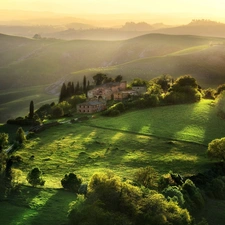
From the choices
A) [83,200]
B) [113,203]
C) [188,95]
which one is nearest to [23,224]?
[83,200]

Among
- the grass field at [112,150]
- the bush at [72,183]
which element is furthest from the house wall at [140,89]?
the bush at [72,183]

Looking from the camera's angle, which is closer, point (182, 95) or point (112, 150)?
point (112, 150)

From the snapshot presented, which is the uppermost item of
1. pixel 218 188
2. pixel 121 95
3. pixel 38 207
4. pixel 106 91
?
pixel 106 91

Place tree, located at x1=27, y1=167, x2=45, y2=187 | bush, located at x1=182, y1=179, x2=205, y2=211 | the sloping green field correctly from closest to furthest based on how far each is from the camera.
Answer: bush, located at x1=182, y1=179, x2=205, y2=211 < tree, located at x1=27, y1=167, x2=45, y2=187 < the sloping green field

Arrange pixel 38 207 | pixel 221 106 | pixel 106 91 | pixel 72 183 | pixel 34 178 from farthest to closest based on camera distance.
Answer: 1. pixel 106 91
2. pixel 221 106
3. pixel 72 183
4. pixel 34 178
5. pixel 38 207

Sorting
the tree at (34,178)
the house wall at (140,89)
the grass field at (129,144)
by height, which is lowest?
the grass field at (129,144)

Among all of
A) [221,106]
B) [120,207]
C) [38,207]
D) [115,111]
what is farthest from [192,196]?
[221,106]

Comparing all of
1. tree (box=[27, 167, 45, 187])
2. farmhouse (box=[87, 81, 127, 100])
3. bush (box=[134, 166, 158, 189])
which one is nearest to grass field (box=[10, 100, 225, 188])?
tree (box=[27, 167, 45, 187])

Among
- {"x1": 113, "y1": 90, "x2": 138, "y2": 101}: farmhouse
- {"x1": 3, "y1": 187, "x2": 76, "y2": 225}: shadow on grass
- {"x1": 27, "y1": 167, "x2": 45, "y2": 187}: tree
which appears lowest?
{"x1": 3, "y1": 187, "x2": 76, "y2": 225}: shadow on grass

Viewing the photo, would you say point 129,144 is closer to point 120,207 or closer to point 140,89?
point 120,207

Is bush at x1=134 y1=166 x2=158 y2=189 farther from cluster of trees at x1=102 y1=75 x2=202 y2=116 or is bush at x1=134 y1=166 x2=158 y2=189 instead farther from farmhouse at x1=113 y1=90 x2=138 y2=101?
farmhouse at x1=113 y1=90 x2=138 y2=101

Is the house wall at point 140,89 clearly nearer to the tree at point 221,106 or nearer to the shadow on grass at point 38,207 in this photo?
the tree at point 221,106

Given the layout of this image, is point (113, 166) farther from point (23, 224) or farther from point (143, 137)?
point (23, 224)
